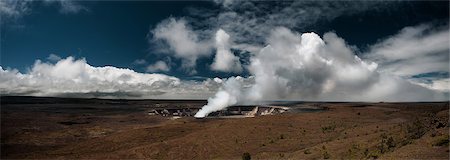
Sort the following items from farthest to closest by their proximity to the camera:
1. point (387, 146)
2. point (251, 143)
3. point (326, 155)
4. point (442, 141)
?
point (251, 143) → point (326, 155) → point (387, 146) → point (442, 141)

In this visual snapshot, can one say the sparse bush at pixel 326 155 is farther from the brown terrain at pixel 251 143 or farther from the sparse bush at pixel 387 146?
the sparse bush at pixel 387 146

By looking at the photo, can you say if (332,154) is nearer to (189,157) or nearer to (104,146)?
(189,157)

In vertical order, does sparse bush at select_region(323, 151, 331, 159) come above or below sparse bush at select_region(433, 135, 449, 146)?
below

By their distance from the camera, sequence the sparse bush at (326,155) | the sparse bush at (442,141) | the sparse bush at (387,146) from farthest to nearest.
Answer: the sparse bush at (326,155), the sparse bush at (387,146), the sparse bush at (442,141)

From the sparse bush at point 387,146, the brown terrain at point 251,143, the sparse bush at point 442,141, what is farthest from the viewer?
the brown terrain at point 251,143

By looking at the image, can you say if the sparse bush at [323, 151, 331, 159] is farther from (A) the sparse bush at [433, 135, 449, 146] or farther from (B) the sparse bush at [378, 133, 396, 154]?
(A) the sparse bush at [433, 135, 449, 146]

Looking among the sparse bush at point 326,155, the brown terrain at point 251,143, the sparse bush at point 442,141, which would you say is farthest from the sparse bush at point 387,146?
the sparse bush at point 326,155

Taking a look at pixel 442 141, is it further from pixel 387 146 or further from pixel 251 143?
pixel 251 143

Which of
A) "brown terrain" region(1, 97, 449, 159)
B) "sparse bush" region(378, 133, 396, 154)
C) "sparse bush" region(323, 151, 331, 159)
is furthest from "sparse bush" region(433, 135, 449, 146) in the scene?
"sparse bush" region(323, 151, 331, 159)

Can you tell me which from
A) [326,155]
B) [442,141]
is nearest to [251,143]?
[326,155]

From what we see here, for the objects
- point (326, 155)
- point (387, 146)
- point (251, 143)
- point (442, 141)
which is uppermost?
point (442, 141)

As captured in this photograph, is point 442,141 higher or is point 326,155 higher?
point 442,141

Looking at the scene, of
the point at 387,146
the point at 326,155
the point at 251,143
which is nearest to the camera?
the point at 387,146
